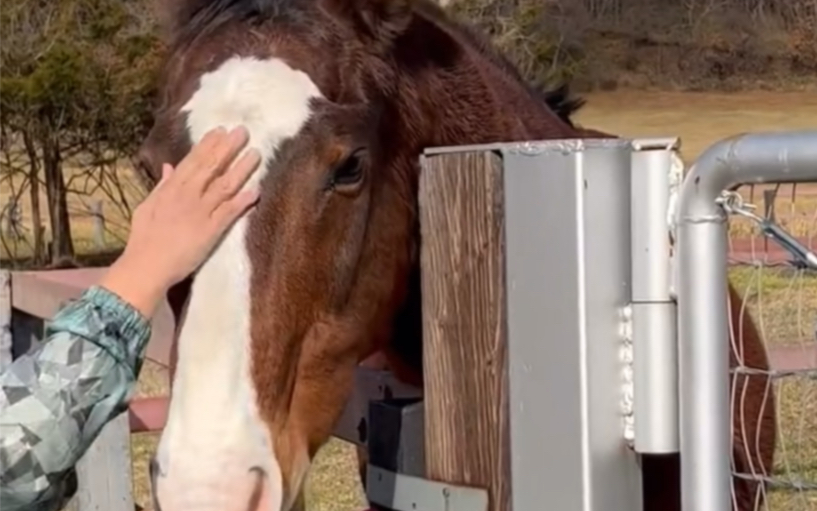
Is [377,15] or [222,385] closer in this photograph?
[222,385]

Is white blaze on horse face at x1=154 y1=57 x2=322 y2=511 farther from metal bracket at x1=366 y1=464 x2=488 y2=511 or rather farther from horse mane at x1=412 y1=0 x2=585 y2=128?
horse mane at x1=412 y1=0 x2=585 y2=128

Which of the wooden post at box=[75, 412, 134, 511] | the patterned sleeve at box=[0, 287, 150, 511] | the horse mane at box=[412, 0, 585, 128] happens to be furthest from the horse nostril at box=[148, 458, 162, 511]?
the wooden post at box=[75, 412, 134, 511]

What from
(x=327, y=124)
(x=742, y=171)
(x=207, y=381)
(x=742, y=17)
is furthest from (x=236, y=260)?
(x=742, y=17)

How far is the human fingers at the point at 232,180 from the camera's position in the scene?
1.81 meters

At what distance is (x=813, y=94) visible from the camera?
6477mm

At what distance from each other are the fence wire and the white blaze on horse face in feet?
2.26

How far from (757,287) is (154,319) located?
2.25 m

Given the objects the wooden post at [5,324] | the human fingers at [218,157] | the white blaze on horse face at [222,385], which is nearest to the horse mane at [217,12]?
the white blaze on horse face at [222,385]

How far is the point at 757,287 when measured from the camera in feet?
6.38

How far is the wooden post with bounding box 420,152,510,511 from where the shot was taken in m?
1.76

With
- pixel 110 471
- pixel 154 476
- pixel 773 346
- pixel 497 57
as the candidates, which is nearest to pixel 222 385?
pixel 154 476

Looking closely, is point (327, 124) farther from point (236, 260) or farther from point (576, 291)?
point (576, 291)

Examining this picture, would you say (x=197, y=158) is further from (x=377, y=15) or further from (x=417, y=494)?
(x=377, y=15)

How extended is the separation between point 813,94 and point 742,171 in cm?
522
